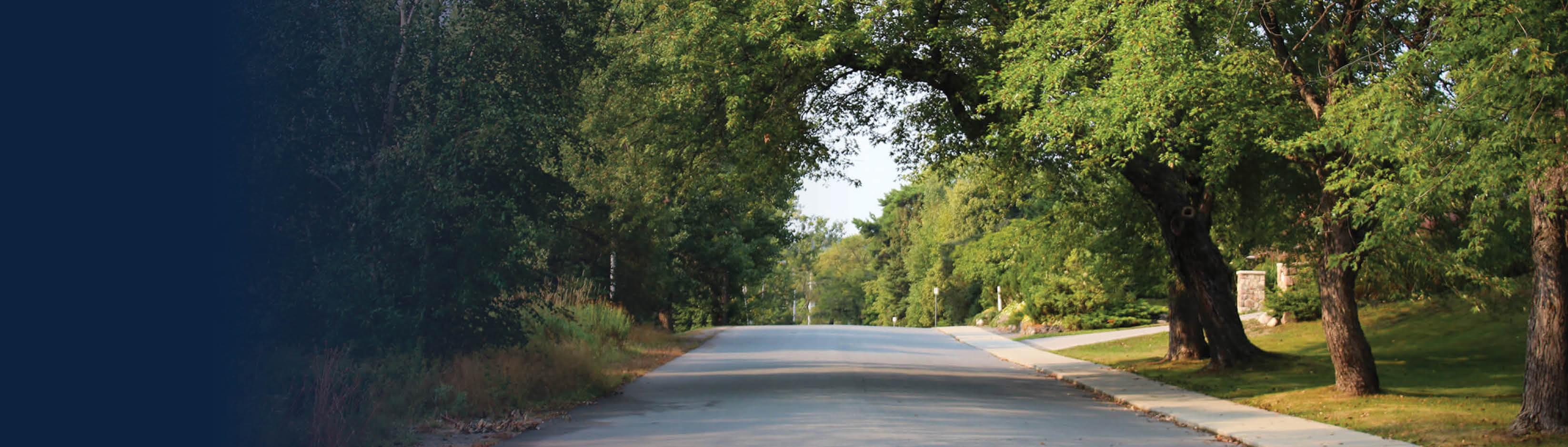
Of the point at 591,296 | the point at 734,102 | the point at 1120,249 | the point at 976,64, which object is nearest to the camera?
the point at 734,102

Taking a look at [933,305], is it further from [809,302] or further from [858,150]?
[809,302]

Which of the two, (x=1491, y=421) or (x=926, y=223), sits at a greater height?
(x=926, y=223)

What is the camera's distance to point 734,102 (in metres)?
16.9

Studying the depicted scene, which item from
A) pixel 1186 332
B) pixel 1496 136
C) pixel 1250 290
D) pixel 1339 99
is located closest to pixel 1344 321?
pixel 1339 99

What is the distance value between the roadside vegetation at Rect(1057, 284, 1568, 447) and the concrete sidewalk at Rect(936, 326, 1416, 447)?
39cm

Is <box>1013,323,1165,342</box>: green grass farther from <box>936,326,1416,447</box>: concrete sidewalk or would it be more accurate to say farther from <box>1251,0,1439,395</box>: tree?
<box>1251,0,1439,395</box>: tree

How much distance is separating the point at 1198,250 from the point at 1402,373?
398 centimetres

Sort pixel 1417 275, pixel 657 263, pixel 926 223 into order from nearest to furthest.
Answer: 1. pixel 1417 275
2. pixel 657 263
3. pixel 926 223

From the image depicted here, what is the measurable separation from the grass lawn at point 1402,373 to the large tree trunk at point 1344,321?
315 millimetres

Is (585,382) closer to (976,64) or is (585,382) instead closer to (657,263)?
(976,64)

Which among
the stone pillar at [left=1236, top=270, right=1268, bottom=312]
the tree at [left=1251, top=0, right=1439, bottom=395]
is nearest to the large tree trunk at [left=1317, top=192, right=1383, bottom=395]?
the tree at [left=1251, top=0, right=1439, bottom=395]

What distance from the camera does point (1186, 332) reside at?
25094mm

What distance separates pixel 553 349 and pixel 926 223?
223 feet

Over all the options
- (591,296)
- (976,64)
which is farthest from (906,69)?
(591,296)
